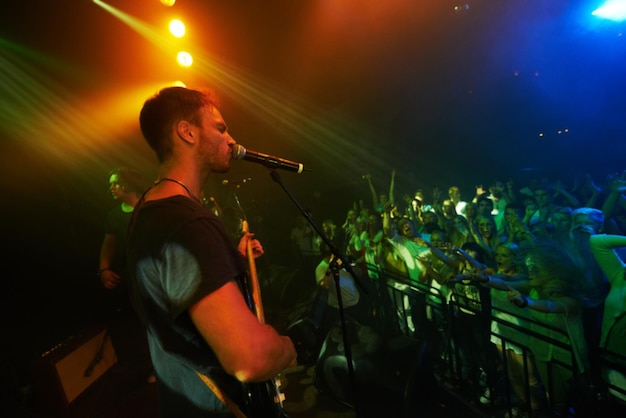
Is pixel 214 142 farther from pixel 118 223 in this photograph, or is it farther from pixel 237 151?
pixel 118 223

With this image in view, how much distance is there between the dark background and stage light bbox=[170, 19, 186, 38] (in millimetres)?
108

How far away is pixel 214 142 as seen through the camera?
1193 millimetres

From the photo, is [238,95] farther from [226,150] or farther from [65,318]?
[226,150]

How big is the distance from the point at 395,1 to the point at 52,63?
4.81 m

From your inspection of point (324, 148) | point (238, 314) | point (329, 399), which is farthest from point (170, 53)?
point (324, 148)

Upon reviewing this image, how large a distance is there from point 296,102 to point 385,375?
6453mm

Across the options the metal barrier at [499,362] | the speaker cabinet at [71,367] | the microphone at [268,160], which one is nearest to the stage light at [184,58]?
the microphone at [268,160]

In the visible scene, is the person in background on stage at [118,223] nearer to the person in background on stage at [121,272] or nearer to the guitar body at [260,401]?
the person in background on stage at [121,272]

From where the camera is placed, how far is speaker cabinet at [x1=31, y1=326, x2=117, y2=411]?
327cm

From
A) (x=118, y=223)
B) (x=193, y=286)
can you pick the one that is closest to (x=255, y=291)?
(x=193, y=286)

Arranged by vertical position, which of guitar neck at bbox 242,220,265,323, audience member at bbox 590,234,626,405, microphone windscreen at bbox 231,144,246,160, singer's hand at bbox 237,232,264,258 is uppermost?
microphone windscreen at bbox 231,144,246,160

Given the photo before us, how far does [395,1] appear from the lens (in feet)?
15.8

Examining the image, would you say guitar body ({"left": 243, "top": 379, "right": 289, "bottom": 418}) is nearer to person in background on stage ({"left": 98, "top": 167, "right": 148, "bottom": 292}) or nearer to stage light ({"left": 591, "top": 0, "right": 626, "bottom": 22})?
person in background on stage ({"left": 98, "top": 167, "right": 148, "bottom": 292})

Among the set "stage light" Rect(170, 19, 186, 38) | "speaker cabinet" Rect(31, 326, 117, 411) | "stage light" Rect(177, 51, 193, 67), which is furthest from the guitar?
"stage light" Rect(177, 51, 193, 67)
